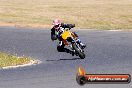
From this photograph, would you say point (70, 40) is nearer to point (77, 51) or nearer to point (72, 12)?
point (77, 51)

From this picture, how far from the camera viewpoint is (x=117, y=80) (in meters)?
13.5

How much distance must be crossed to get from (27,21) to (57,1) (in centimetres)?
1922

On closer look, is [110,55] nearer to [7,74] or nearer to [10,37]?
[7,74]

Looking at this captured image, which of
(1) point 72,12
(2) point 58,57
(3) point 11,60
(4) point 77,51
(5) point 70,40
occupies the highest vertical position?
(5) point 70,40

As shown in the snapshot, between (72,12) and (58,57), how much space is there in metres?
26.2

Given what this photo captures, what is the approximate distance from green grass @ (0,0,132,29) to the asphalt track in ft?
16.6

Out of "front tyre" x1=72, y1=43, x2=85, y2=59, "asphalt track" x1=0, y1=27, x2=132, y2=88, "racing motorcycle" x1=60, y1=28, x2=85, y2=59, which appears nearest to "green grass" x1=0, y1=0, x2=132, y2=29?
"asphalt track" x1=0, y1=27, x2=132, y2=88

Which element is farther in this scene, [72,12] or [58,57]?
[72,12]

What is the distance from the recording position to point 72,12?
52906mm

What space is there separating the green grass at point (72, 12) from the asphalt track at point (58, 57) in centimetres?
505

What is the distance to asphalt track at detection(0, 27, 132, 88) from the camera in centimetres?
1938

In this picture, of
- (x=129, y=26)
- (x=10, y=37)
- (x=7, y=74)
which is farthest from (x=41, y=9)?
(x=7, y=74)

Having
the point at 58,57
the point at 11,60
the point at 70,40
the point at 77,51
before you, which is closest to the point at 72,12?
the point at 58,57

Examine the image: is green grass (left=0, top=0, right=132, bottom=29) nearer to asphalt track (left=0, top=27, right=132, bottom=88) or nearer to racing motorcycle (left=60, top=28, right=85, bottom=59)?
asphalt track (left=0, top=27, right=132, bottom=88)
